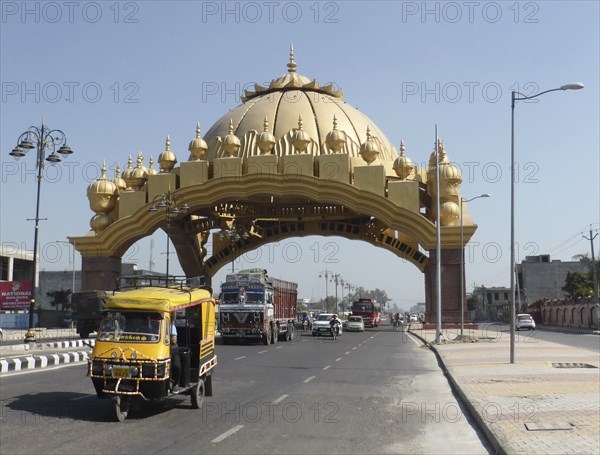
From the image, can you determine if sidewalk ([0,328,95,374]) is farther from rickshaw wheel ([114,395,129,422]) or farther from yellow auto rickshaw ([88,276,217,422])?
rickshaw wheel ([114,395,129,422])

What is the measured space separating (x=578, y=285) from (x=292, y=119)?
158ft

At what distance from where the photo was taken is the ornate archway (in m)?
44.8

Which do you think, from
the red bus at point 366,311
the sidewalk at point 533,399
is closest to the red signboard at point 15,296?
the sidewalk at point 533,399

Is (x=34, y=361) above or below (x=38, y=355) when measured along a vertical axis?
above

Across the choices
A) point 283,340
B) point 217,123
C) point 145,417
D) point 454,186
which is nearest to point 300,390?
point 145,417

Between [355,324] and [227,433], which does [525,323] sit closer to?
[355,324]

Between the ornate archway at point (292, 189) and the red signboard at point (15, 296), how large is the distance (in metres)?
6.77

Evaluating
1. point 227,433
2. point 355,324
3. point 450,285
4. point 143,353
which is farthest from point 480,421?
point 355,324

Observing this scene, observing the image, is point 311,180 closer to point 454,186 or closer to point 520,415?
point 454,186

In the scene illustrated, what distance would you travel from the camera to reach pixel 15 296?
40875mm

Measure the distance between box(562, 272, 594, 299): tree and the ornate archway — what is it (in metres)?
33.8

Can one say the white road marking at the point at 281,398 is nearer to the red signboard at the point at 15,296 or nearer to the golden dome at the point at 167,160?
the red signboard at the point at 15,296

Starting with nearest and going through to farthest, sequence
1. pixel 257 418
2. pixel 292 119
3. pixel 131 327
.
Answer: pixel 257 418
pixel 131 327
pixel 292 119

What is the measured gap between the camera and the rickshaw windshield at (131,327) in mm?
11180
